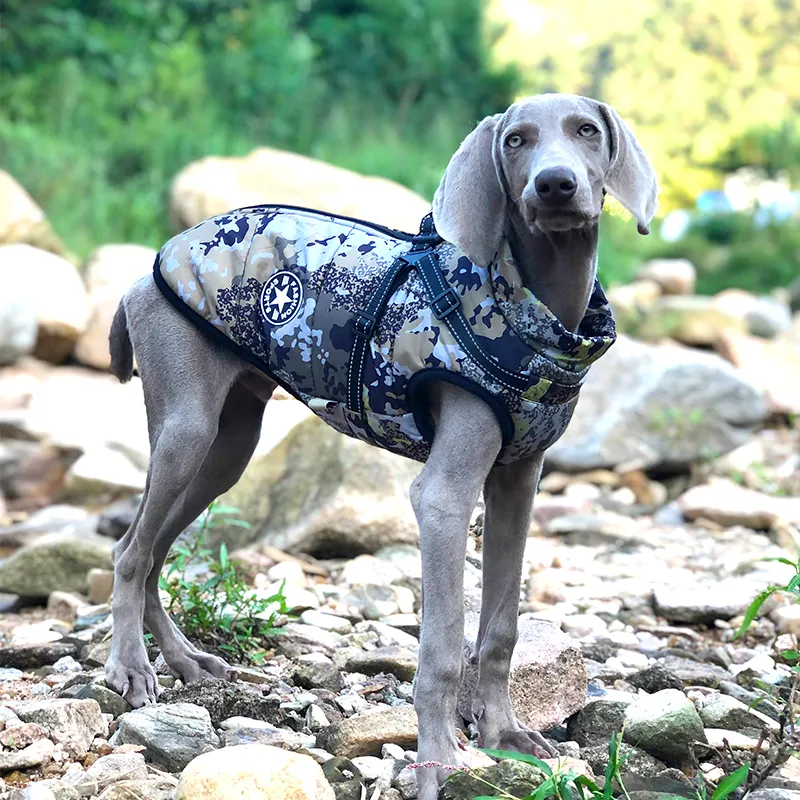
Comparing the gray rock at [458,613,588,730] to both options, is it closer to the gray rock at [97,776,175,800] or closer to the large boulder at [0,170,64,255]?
the gray rock at [97,776,175,800]

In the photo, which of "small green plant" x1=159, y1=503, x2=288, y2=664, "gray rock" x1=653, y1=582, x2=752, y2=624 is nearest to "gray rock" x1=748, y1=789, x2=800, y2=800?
"small green plant" x1=159, y1=503, x2=288, y2=664

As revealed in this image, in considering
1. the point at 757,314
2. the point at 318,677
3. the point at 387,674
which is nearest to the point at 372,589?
the point at 387,674

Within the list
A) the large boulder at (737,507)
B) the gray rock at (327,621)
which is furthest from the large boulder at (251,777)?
the large boulder at (737,507)

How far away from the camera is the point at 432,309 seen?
3.52 meters

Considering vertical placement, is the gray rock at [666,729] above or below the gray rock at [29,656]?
above

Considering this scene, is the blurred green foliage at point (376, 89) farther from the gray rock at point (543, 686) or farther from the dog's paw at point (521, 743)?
the dog's paw at point (521, 743)

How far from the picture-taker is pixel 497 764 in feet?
10.8

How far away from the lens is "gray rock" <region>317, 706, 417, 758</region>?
11.6ft

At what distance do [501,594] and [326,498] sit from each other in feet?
7.98

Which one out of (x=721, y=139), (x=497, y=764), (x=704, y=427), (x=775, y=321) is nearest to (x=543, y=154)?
(x=497, y=764)

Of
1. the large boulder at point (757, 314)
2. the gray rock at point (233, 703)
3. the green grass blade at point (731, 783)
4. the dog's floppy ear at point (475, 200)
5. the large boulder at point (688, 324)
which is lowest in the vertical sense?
the large boulder at point (757, 314)

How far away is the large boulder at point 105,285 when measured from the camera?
10.8 metres

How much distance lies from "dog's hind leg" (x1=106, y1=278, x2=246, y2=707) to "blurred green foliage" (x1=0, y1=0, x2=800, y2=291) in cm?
918

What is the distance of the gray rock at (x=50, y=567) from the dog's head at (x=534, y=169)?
9.54ft
